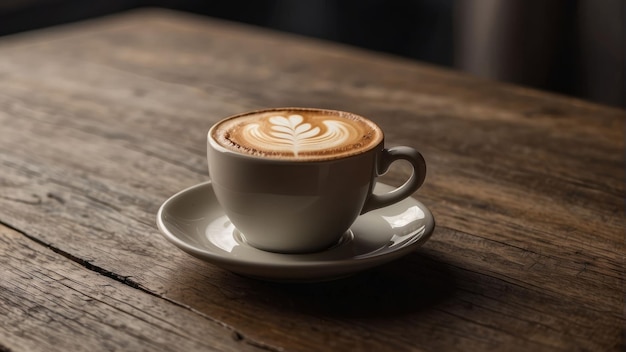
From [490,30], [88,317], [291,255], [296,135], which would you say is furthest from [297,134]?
[490,30]

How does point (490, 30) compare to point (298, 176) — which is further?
point (490, 30)

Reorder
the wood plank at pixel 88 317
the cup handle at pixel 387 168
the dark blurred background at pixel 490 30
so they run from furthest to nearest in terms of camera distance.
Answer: the dark blurred background at pixel 490 30, the cup handle at pixel 387 168, the wood plank at pixel 88 317

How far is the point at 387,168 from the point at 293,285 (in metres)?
0.13

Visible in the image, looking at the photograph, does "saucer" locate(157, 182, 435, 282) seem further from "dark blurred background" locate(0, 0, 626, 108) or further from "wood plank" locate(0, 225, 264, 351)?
"dark blurred background" locate(0, 0, 626, 108)

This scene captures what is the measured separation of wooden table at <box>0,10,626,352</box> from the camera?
60cm

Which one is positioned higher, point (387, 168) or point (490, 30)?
point (387, 168)

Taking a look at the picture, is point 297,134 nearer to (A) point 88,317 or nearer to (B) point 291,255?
(B) point 291,255

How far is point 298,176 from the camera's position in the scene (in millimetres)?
635

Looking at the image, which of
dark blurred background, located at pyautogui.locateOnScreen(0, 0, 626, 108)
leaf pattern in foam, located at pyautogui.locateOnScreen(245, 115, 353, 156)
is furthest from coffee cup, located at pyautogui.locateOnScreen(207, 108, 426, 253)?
dark blurred background, located at pyautogui.locateOnScreen(0, 0, 626, 108)

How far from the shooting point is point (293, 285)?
665mm

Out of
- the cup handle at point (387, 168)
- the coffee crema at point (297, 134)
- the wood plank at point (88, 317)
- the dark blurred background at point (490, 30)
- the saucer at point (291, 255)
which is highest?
the coffee crema at point (297, 134)

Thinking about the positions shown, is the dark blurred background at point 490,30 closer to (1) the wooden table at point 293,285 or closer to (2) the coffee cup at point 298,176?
(1) the wooden table at point 293,285

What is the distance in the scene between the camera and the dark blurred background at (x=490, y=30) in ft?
7.75

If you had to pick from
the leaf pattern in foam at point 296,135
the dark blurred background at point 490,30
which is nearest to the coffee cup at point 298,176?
the leaf pattern in foam at point 296,135
